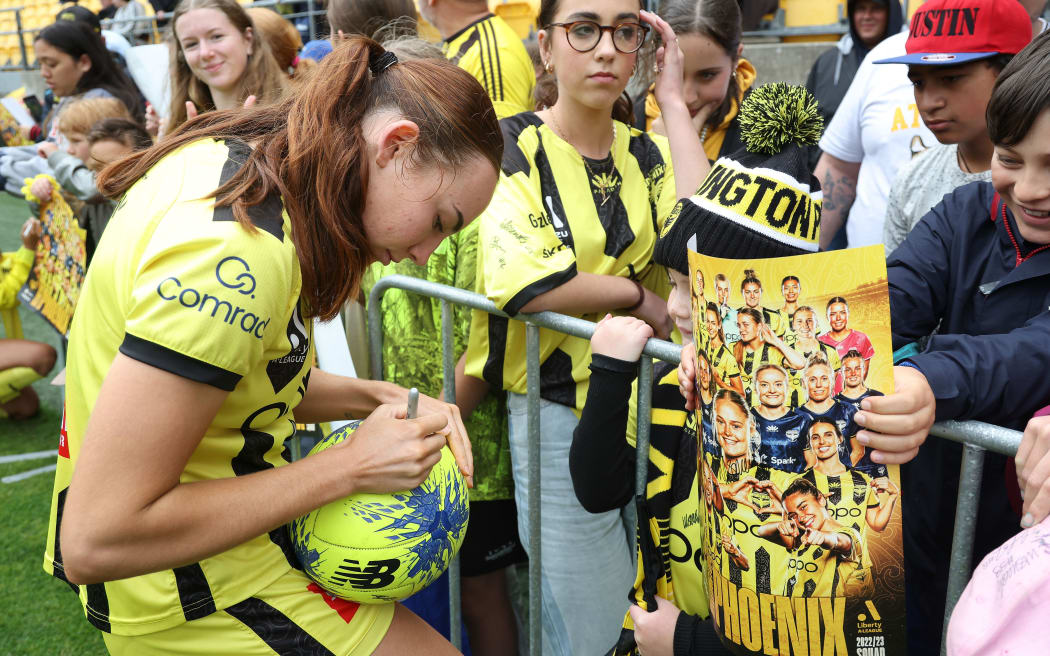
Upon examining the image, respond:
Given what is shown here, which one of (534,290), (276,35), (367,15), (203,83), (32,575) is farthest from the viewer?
(276,35)

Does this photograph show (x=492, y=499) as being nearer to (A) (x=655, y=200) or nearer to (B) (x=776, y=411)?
(A) (x=655, y=200)

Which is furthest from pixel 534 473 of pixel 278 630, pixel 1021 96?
pixel 1021 96

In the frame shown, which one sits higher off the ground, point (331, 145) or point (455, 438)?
point (331, 145)

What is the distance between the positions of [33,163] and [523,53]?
3.83 m

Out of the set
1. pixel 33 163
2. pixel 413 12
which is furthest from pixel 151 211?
pixel 33 163

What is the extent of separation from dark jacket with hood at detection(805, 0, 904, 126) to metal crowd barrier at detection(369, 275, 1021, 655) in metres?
3.20

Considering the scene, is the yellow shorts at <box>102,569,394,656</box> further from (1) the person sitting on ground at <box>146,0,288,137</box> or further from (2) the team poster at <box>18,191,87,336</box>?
(2) the team poster at <box>18,191,87,336</box>

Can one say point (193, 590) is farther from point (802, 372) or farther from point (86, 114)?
point (86, 114)

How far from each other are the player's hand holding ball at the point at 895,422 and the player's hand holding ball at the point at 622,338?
67 centimetres

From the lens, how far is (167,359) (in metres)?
1.28

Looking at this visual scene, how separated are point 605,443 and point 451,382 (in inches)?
31.0

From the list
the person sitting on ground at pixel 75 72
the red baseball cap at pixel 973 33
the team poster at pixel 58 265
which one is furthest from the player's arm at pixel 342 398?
the person sitting on ground at pixel 75 72

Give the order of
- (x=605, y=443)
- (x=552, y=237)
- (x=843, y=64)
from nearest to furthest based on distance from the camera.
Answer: (x=605, y=443) < (x=552, y=237) < (x=843, y=64)

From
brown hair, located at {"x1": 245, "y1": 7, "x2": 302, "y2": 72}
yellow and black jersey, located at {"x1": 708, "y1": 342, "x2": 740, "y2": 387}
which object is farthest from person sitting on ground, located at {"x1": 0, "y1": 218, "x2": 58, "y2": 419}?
yellow and black jersey, located at {"x1": 708, "y1": 342, "x2": 740, "y2": 387}
